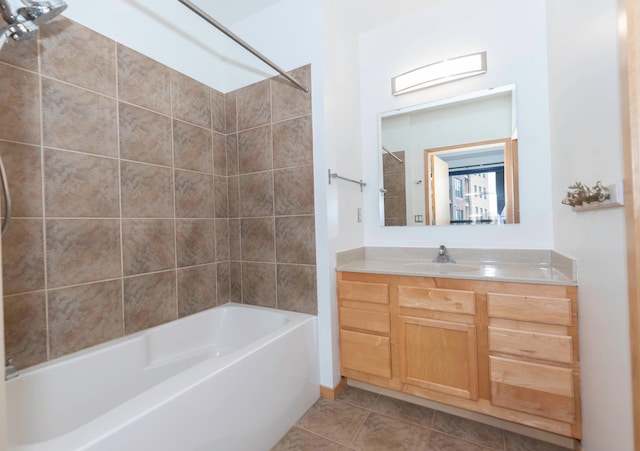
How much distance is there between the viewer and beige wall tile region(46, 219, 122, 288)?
49.6 inches

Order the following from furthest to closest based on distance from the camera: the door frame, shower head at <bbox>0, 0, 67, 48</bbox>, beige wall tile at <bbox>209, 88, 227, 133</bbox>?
beige wall tile at <bbox>209, 88, 227, 133</bbox> → shower head at <bbox>0, 0, 67, 48</bbox> → the door frame

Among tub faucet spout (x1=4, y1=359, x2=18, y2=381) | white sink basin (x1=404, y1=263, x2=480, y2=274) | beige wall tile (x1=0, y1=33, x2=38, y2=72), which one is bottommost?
tub faucet spout (x1=4, y1=359, x2=18, y2=381)

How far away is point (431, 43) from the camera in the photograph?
2.04 m

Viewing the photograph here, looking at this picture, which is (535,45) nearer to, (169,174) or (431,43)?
(431,43)

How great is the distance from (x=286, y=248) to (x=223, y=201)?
2.10 ft

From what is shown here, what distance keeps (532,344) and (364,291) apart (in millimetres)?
853

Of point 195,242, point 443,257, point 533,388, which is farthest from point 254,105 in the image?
point 533,388

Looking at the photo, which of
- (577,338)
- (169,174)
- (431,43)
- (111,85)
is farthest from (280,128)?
(577,338)

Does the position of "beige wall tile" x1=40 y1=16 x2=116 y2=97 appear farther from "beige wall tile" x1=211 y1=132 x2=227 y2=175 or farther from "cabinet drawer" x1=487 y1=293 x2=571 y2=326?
"cabinet drawer" x1=487 y1=293 x2=571 y2=326

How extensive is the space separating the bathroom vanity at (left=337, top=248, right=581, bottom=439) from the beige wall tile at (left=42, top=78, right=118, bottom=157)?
4.86ft

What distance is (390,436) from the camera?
1472mm

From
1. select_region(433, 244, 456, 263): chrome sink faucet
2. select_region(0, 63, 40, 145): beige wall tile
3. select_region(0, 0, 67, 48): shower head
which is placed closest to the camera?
select_region(0, 0, 67, 48): shower head

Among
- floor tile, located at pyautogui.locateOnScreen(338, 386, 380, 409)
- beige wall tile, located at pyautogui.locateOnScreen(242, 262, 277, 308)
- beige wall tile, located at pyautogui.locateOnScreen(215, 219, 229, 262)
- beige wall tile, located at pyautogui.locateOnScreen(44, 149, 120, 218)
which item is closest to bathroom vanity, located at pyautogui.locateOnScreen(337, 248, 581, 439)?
floor tile, located at pyautogui.locateOnScreen(338, 386, 380, 409)

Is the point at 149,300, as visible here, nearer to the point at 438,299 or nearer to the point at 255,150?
the point at 255,150
